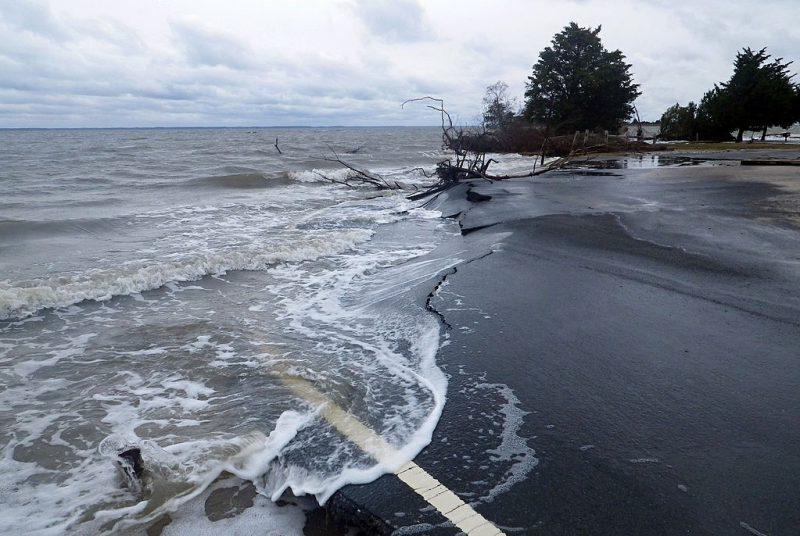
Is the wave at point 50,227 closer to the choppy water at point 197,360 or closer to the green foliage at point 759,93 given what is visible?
the choppy water at point 197,360

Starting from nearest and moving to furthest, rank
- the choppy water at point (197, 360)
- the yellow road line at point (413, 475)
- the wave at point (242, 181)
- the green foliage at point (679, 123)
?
the yellow road line at point (413, 475) → the choppy water at point (197, 360) → the wave at point (242, 181) → the green foliage at point (679, 123)

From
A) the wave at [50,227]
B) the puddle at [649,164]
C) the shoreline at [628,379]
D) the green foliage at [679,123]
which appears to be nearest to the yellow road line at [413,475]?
the shoreline at [628,379]

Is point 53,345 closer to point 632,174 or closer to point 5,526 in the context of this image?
point 5,526

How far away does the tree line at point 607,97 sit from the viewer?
3394 centimetres

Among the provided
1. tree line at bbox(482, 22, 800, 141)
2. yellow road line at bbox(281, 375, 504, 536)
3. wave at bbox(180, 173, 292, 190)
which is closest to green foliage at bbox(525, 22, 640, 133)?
tree line at bbox(482, 22, 800, 141)

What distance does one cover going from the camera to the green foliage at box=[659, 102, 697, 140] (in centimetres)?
4094

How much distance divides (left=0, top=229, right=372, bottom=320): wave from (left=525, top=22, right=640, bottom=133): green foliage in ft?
103

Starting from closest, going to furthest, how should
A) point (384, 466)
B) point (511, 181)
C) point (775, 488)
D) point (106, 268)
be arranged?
1. point (775, 488)
2. point (384, 466)
3. point (106, 268)
4. point (511, 181)

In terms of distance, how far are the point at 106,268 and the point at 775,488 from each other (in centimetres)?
861

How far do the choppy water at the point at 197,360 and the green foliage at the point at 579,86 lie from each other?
30.4 metres

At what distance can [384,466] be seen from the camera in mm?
2727

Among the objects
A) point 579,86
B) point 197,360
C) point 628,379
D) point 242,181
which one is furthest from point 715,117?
point 197,360

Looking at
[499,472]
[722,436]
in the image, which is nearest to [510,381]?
[499,472]

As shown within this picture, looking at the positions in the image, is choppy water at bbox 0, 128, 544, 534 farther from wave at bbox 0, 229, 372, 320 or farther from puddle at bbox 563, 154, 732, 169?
puddle at bbox 563, 154, 732, 169
